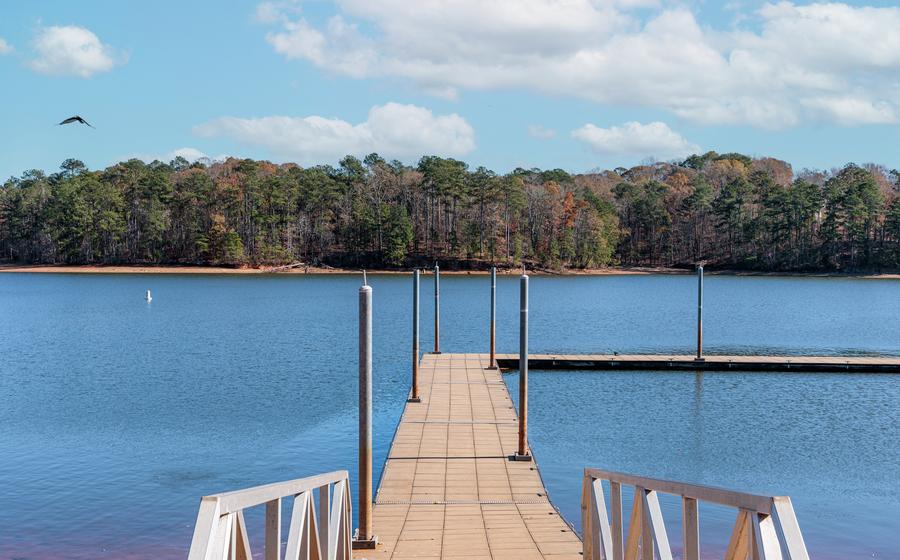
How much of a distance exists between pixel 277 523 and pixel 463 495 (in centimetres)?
623

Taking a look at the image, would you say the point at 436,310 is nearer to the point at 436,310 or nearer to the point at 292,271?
the point at 436,310

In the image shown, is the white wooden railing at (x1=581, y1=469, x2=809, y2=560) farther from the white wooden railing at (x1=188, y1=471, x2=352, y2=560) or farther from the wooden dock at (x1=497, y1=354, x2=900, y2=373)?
the wooden dock at (x1=497, y1=354, x2=900, y2=373)

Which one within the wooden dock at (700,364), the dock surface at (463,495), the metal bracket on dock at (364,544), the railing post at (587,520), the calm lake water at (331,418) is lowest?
the calm lake water at (331,418)

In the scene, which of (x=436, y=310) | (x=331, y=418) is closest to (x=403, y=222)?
(x=436, y=310)

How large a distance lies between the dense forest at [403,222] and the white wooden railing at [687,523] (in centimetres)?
8292

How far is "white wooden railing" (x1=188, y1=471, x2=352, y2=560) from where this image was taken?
3.42m

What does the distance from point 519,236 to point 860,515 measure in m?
78.6

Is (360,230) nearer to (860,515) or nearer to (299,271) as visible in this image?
(299,271)

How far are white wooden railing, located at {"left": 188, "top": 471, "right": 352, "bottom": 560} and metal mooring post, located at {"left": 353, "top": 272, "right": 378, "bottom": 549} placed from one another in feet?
5.05

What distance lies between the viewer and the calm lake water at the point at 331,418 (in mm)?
11883

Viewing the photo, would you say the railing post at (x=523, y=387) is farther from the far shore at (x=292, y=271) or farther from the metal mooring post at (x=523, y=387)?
the far shore at (x=292, y=271)

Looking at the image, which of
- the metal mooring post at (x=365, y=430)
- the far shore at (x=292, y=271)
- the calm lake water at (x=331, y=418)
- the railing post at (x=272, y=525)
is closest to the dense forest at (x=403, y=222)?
the far shore at (x=292, y=271)

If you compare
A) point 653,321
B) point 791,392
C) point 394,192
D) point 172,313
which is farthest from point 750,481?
point 394,192

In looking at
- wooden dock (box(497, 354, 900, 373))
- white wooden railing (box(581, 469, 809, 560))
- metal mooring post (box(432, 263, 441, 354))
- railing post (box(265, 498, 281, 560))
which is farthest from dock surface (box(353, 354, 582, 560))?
wooden dock (box(497, 354, 900, 373))
